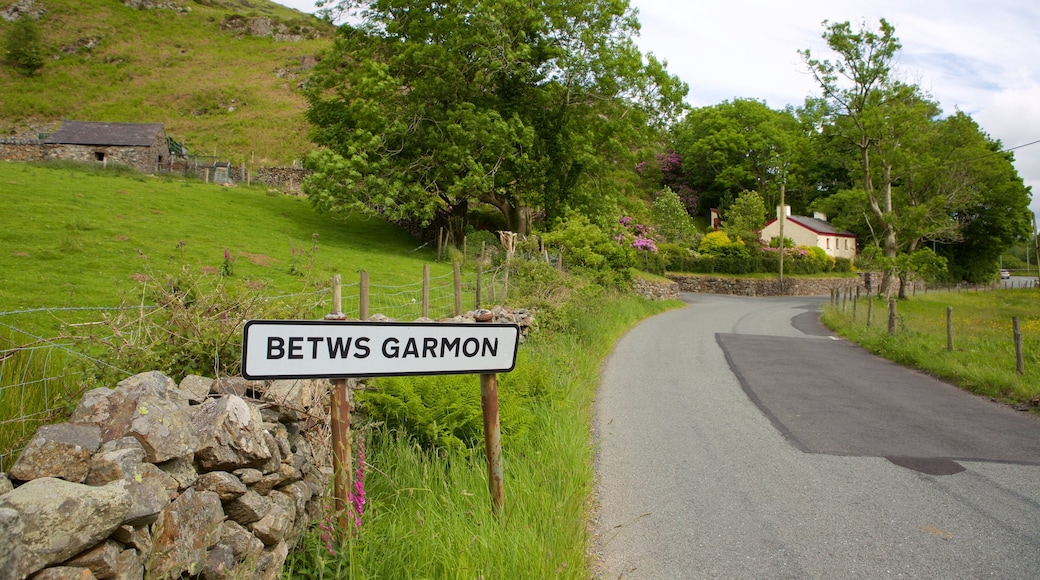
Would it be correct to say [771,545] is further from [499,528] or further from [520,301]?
[520,301]

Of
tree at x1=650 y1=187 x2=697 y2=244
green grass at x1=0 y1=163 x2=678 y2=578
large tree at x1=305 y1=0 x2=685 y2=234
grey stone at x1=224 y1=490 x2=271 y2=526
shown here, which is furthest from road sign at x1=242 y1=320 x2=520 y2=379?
tree at x1=650 y1=187 x2=697 y2=244

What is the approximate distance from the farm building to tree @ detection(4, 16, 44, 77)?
76077 millimetres

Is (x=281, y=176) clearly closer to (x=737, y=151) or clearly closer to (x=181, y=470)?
(x=181, y=470)

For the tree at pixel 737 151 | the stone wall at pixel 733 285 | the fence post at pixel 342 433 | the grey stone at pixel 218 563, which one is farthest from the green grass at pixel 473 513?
the tree at pixel 737 151

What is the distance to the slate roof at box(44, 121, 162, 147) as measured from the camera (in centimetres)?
3891

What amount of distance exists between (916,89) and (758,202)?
935 inches

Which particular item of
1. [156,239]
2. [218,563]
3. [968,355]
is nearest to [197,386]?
[218,563]

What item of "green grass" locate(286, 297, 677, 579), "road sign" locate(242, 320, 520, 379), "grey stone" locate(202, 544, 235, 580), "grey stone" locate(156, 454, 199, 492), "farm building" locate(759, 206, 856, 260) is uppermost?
"farm building" locate(759, 206, 856, 260)

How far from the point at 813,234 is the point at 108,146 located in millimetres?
59774

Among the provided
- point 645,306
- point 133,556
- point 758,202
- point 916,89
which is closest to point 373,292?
point 133,556

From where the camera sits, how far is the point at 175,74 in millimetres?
73312

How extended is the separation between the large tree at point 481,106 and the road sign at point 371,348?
24.1 metres

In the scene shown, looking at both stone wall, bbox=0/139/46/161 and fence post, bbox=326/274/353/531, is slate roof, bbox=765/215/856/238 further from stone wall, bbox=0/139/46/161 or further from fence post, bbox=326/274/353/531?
fence post, bbox=326/274/353/531

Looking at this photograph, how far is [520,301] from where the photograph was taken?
1412 cm
